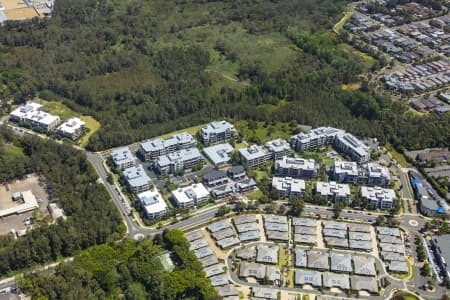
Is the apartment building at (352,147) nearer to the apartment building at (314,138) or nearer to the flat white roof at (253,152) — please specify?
the apartment building at (314,138)

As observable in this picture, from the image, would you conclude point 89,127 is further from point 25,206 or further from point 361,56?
point 361,56

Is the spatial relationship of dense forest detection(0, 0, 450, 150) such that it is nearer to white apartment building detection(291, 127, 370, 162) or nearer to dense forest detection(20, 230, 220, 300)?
white apartment building detection(291, 127, 370, 162)

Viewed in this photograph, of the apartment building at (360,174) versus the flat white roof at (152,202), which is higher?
the flat white roof at (152,202)

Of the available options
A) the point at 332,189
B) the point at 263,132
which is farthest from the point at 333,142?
the point at 332,189

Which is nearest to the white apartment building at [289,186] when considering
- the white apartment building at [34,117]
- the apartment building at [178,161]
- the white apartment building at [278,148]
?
the white apartment building at [278,148]

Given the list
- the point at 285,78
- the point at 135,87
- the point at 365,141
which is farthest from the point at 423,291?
the point at 135,87

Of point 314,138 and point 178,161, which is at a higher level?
point 178,161
